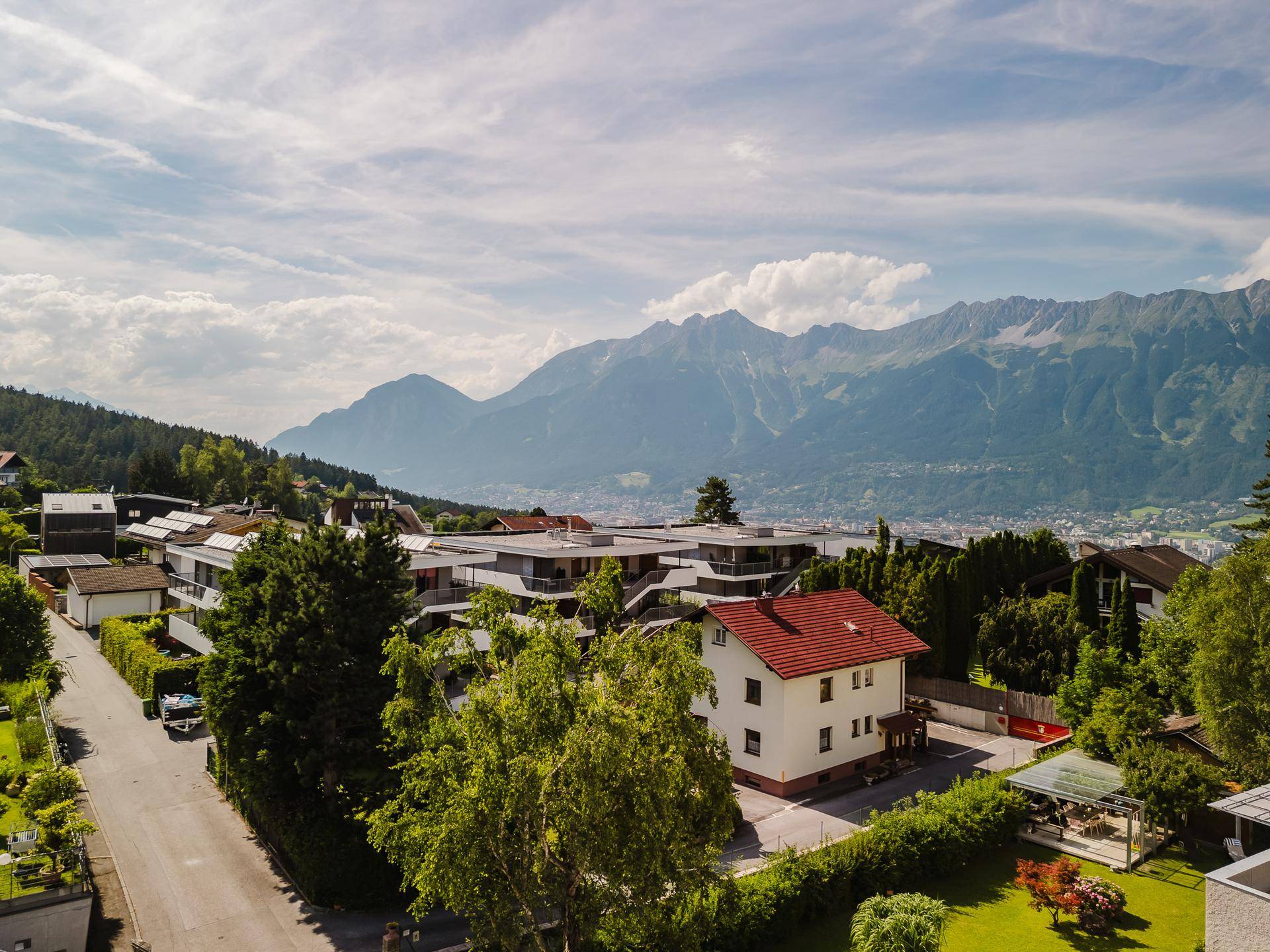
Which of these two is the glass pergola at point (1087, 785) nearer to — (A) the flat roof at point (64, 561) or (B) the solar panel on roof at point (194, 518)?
(B) the solar panel on roof at point (194, 518)

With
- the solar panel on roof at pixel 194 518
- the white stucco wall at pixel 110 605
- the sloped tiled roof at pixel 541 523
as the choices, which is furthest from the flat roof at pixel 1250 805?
the solar panel on roof at pixel 194 518

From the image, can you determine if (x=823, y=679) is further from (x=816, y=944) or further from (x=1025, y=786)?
(x=816, y=944)

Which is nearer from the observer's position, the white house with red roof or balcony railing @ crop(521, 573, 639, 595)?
the white house with red roof

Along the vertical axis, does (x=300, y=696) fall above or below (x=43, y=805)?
above

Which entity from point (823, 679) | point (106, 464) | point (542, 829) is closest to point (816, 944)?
point (542, 829)

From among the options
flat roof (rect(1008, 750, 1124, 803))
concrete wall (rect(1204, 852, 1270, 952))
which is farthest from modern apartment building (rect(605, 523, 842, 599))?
concrete wall (rect(1204, 852, 1270, 952))

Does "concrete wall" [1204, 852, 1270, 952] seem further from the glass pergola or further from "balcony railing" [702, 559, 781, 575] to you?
"balcony railing" [702, 559, 781, 575]

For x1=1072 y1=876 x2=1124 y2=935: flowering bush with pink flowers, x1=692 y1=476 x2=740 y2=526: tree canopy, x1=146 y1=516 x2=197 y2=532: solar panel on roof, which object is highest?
x1=692 y1=476 x2=740 y2=526: tree canopy

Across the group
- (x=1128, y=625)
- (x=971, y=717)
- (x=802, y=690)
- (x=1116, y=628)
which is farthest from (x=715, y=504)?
(x=802, y=690)
